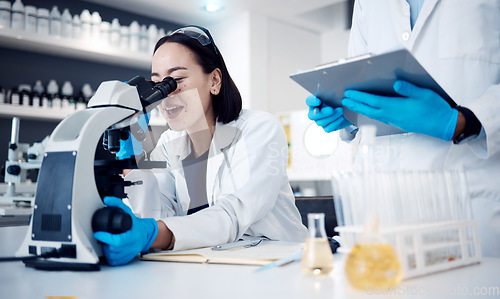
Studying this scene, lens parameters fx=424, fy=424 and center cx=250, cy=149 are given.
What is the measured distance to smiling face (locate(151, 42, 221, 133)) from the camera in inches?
61.3

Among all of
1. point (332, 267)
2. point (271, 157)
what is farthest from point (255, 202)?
point (332, 267)

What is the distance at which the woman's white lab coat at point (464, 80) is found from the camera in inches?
43.7

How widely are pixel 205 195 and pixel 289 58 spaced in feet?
12.6

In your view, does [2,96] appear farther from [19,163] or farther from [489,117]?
[489,117]

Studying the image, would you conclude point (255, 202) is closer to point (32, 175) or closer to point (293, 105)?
point (32, 175)

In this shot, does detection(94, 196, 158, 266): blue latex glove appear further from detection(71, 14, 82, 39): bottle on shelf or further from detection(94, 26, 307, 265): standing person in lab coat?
detection(71, 14, 82, 39): bottle on shelf

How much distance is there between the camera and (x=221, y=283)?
0.73 metres

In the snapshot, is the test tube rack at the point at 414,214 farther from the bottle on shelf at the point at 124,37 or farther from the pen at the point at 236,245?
the bottle on shelf at the point at 124,37

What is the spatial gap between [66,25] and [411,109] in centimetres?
372

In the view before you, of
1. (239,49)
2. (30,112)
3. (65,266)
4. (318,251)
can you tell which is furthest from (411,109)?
(239,49)

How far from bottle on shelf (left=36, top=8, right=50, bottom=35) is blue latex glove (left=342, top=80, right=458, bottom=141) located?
353 centimetres

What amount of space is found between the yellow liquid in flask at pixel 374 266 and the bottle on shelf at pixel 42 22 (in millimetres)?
3919

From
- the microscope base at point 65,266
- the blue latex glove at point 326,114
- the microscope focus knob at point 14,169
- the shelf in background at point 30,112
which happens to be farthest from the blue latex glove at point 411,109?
the shelf in background at point 30,112

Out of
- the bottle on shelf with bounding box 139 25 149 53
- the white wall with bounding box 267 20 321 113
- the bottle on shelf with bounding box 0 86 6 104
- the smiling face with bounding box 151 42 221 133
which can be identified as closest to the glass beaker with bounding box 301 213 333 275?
the smiling face with bounding box 151 42 221 133
